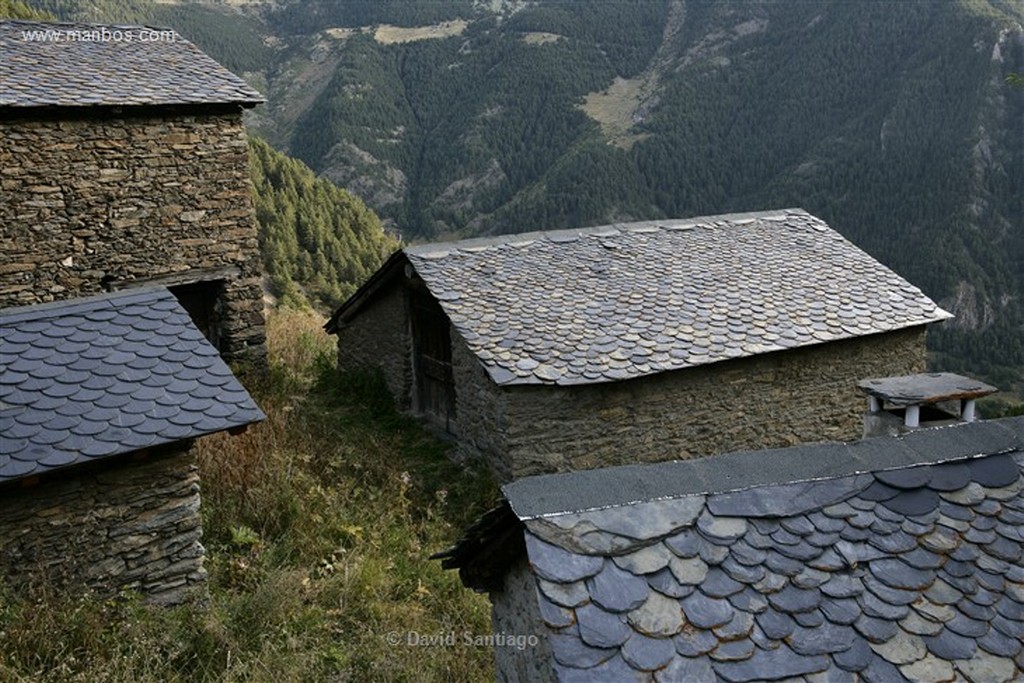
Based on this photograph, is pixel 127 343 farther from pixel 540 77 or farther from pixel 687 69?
pixel 687 69

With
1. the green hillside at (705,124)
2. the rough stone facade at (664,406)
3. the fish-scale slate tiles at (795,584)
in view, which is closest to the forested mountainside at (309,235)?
the rough stone facade at (664,406)

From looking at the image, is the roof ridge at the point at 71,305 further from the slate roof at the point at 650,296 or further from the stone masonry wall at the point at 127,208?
the slate roof at the point at 650,296

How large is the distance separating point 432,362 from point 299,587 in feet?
16.4

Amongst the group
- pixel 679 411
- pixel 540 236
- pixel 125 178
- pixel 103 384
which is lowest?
pixel 679 411

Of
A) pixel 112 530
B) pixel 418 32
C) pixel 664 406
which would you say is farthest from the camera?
pixel 418 32

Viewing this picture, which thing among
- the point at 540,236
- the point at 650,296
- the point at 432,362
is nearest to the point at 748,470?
the point at 650,296

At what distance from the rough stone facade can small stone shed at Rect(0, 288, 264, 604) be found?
3.74 metres

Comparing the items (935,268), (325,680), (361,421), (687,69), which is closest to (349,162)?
(687,69)

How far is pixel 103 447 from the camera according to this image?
16.0 ft

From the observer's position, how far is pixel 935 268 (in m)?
65.2

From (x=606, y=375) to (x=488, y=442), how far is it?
1539 millimetres

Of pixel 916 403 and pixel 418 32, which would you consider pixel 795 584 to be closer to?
pixel 916 403

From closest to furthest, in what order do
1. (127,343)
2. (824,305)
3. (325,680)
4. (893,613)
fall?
(893,613)
(325,680)
(127,343)
(824,305)

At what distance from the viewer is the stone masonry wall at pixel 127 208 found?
8312 mm
